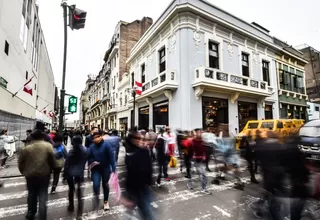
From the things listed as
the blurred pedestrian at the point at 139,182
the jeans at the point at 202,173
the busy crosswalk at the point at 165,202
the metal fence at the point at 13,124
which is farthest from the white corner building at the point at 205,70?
the blurred pedestrian at the point at 139,182

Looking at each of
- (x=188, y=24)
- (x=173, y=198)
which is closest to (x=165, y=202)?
(x=173, y=198)

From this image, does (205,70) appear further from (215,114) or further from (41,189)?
(41,189)

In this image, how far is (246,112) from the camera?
55.0 feet

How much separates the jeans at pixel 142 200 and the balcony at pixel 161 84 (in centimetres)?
1098

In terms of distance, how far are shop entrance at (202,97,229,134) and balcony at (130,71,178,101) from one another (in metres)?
2.57

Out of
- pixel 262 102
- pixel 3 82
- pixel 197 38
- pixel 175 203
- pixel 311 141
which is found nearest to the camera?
pixel 175 203

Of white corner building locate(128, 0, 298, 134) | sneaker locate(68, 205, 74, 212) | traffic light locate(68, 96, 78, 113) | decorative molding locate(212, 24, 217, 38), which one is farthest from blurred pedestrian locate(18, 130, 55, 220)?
decorative molding locate(212, 24, 217, 38)

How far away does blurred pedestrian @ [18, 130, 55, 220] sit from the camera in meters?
3.54

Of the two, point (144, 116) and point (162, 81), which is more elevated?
point (162, 81)

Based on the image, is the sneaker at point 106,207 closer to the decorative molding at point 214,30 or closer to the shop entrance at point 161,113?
the shop entrance at point 161,113

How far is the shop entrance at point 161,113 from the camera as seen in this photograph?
15449 mm

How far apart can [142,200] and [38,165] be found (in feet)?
6.59

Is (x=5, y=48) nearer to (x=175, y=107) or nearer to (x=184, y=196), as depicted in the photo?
(x=175, y=107)

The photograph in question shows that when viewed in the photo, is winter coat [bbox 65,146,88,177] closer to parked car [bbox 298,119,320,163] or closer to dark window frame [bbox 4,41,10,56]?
parked car [bbox 298,119,320,163]
